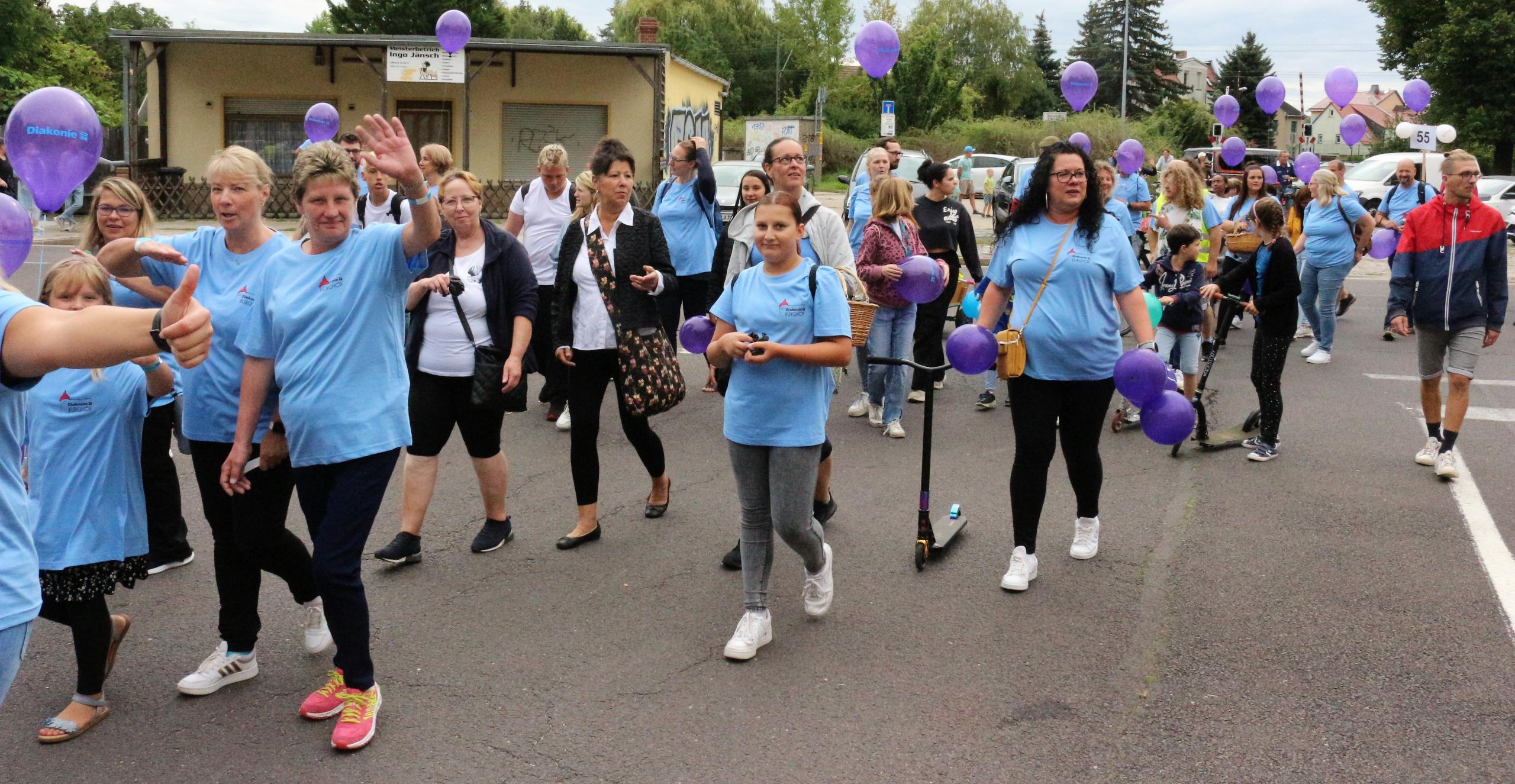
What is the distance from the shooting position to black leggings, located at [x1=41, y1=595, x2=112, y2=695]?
3.96 meters

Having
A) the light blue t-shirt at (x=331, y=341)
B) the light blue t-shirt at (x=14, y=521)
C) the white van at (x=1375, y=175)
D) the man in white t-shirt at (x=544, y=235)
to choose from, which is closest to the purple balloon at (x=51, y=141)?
the light blue t-shirt at (x=331, y=341)

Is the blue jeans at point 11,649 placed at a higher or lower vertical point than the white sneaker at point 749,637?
higher

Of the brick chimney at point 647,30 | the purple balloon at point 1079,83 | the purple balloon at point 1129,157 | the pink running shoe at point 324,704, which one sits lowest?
the pink running shoe at point 324,704

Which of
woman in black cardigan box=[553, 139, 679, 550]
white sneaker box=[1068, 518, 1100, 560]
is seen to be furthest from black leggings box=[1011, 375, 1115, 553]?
woman in black cardigan box=[553, 139, 679, 550]

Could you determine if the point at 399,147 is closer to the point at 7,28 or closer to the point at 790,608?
the point at 790,608

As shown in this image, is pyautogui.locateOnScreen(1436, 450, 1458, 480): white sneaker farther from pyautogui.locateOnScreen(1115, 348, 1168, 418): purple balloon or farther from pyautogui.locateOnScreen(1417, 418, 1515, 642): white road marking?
pyautogui.locateOnScreen(1115, 348, 1168, 418): purple balloon

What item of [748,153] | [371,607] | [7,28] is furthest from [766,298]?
[7,28]

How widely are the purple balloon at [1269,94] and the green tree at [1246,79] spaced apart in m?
53.5

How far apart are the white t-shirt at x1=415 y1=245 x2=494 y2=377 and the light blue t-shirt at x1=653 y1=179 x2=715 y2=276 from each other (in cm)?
297

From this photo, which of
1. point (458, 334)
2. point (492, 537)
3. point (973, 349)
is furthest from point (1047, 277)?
point (492, 537)

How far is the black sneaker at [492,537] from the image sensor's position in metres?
5.87

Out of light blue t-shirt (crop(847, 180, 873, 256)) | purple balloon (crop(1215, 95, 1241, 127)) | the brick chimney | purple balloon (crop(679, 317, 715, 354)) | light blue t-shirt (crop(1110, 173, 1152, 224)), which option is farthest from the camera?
the brick chimney

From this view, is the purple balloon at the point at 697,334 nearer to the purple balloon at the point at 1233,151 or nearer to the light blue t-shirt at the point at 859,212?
the light blue t-shirt at the point at 859,212

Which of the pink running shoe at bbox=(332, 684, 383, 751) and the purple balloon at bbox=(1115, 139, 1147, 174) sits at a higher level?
the purple balloon at bbox=(1115, 139, 1147, 174)
